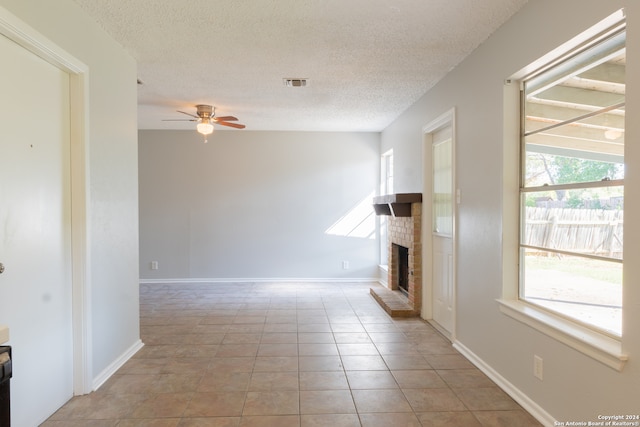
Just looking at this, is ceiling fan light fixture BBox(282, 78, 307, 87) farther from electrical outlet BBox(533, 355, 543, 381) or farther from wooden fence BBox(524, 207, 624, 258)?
electrical outlet BBox(533, 355, 543, 381)

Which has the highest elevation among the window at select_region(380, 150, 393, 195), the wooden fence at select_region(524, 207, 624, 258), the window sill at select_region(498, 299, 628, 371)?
the window at select_region(380, 150, 393, 195)

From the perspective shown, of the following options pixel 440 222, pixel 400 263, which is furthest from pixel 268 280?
pixel 440 222

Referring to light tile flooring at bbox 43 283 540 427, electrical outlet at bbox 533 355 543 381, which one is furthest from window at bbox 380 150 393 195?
electrical outlet at bbox 533 355 543 381

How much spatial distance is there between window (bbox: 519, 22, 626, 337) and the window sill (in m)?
0.05

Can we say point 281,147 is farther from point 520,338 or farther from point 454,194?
point 520,338

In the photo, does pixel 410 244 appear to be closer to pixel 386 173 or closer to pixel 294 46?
pixel 386 173

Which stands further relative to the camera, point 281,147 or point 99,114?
point 281,147

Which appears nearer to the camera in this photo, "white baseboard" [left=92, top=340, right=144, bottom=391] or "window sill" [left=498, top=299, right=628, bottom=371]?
"window sill" [left=498, top=299, right=628, bottom=371]

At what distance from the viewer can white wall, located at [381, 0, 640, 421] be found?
1531 mm

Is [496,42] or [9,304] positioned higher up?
[496,42]

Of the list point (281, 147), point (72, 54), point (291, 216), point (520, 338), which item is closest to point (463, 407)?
point (520, 338)

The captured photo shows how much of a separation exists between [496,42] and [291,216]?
4.12m

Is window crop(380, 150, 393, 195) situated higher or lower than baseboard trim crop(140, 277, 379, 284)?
higher

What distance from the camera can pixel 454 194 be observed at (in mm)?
3182
